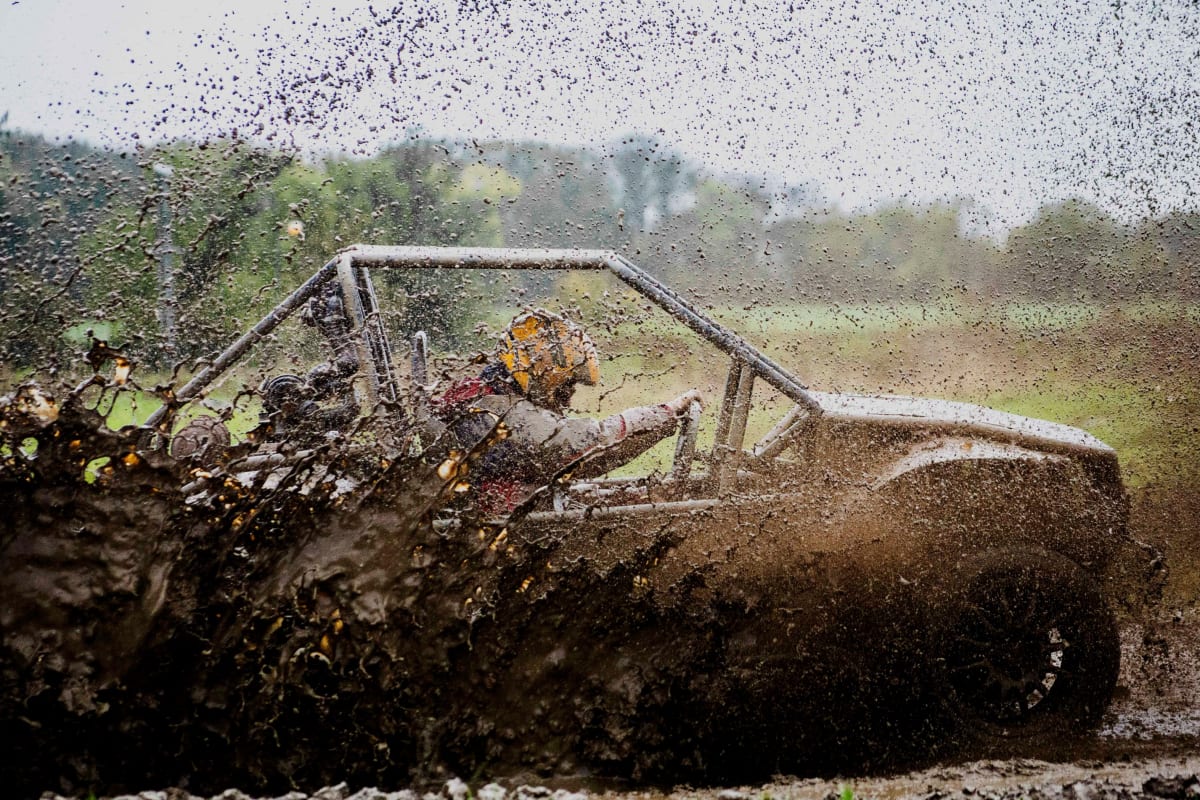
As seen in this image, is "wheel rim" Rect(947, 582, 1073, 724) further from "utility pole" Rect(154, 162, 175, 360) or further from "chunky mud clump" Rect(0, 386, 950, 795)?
"utility pole" Rect(154, 162, 175, 360)

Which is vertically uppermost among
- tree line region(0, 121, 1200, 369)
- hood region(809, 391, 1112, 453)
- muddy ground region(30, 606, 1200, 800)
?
tree line region(0, 121, 1200, 369)

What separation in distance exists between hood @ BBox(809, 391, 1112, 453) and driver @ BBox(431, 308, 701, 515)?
707 millimetres

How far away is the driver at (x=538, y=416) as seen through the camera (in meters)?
3.62

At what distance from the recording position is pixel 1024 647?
3697mm

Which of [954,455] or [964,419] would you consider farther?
[964,419]

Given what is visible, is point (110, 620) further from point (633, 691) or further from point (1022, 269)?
point (1022, 269)

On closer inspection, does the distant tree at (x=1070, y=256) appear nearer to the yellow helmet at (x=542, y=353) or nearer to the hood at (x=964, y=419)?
the hood at (x=964, y=419)

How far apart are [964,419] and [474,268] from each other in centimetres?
215

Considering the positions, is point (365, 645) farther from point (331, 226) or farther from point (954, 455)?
point (954, 455)

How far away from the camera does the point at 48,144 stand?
4.92 metres

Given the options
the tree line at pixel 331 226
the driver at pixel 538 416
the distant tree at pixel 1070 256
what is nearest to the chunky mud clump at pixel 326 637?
the driver at pixel 538 416

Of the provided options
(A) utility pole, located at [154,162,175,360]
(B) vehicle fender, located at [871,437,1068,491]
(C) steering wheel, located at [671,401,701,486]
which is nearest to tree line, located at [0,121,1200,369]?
(A) utility pole, located at [154,162,175,360]

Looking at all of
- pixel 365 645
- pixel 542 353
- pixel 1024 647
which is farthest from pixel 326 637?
pixel 1024 647

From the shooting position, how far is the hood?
3912mm
